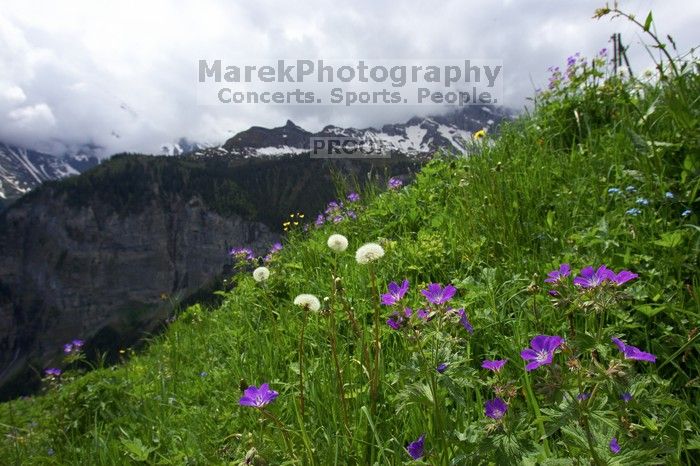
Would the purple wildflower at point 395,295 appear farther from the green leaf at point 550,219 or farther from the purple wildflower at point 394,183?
the purple wildflower at point 394,183

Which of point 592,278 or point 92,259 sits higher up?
point 592,278

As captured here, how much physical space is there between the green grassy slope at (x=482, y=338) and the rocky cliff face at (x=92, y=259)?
580ft

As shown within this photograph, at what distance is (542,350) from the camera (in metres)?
1.26

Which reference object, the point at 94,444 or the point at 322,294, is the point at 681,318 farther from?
the point at 94,444

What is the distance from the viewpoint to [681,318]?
2078 mm

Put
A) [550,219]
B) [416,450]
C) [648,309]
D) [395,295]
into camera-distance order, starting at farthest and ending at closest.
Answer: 1. [550,219]
2. [648,309]
3. [395,295]
4. [416,450]

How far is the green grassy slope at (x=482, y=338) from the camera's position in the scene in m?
1.38

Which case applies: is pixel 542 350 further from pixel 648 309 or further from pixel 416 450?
pixel 648 309

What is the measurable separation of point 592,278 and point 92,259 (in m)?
224

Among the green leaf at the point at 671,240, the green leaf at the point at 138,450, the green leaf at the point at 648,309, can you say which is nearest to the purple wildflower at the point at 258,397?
the green leaf at the point at 138,450

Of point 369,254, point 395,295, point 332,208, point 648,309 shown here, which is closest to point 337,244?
point 369,254

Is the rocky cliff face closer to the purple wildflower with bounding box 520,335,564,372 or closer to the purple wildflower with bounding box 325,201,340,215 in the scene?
the purple wildflower with bounding box 325,201,340,215

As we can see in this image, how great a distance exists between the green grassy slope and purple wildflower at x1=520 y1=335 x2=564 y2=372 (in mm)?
53

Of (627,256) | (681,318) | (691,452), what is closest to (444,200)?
(627,256)
